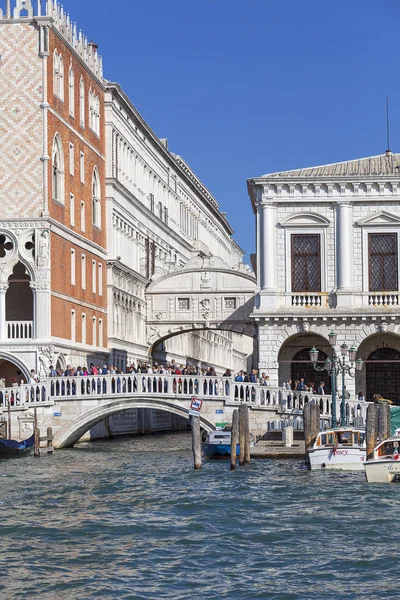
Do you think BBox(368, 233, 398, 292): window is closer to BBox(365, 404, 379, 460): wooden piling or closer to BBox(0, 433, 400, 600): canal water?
BBox(0, 433, 400, 600): canal water

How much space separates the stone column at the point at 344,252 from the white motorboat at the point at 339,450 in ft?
39.7

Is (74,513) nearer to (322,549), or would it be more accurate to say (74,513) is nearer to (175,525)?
(175,525)

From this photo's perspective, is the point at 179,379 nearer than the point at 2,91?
Yes

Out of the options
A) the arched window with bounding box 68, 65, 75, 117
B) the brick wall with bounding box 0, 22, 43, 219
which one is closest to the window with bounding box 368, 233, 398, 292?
the brick wall with bounding box 0, 22, 43, 219

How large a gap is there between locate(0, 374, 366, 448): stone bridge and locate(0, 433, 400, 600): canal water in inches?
211

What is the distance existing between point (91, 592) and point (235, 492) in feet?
33.9

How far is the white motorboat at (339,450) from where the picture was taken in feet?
105

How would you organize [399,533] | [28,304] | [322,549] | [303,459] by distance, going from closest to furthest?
[322,549] < [399,533] < [303,459] < [28,304]

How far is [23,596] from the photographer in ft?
59.4

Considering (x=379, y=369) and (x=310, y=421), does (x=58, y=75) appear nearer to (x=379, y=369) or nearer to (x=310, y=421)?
(x=379, y=369)

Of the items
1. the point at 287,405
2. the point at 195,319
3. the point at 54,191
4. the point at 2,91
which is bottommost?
the point at 287,405

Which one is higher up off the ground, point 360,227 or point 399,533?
point 360,227

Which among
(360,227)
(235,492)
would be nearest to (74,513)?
(235,492)

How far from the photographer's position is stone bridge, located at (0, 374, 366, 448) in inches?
1548
